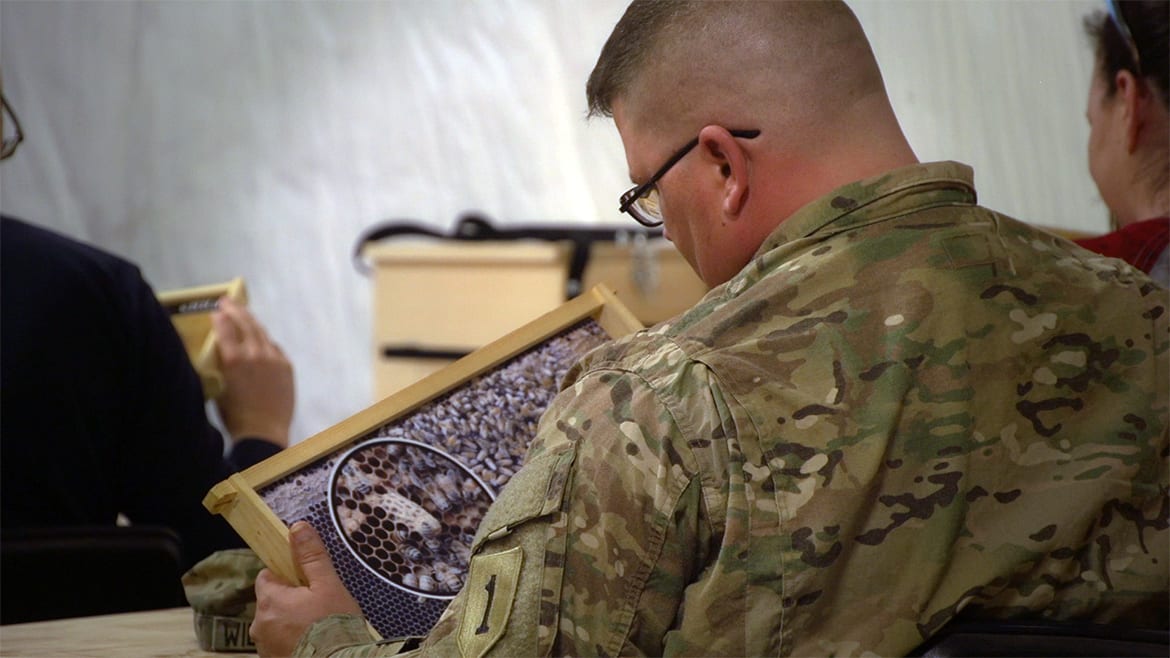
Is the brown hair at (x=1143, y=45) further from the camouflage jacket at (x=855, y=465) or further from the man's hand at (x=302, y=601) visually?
the man's hand at (x=302, y=601)

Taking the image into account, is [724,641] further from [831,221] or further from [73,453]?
[73,453]

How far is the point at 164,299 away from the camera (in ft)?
6.68

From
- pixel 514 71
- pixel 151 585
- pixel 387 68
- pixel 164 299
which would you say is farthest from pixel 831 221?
pixel 387 68

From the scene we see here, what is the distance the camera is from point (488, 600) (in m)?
0.88

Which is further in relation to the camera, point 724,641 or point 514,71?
point 514,71

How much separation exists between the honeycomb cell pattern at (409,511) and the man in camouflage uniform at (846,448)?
0.47 ft

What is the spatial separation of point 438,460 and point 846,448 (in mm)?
449

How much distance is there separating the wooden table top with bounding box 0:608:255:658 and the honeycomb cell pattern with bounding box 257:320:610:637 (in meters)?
0.19

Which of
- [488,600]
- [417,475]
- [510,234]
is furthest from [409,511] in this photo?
[510,234]

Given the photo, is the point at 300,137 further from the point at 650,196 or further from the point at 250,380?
the point at 650,196

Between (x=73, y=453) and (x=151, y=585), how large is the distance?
0.84ft

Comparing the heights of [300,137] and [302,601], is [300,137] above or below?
above

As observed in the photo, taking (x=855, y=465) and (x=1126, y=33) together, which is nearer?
(x=855, y=465)

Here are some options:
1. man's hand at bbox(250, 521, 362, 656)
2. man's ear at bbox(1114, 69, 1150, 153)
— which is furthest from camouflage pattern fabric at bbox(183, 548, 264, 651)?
man's ear at bbox(1114, 69, 1150, 153)
